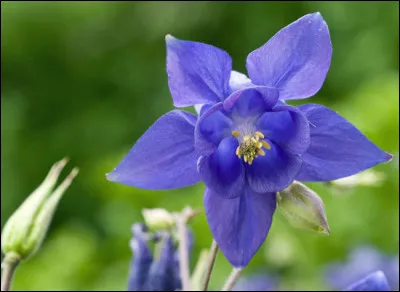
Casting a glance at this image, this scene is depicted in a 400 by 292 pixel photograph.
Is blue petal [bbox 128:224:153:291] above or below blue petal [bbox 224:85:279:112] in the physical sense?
below

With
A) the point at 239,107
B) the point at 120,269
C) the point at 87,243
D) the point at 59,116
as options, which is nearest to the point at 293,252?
the point at 120,269

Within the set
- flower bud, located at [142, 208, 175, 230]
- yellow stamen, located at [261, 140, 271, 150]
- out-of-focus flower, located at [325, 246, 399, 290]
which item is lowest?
out-of-focus flower, located at [325, 246, 399, 290]

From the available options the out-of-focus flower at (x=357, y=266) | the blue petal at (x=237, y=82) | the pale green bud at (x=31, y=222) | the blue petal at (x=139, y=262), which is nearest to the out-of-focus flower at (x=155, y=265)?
the blue petal at (x=139, y=262)

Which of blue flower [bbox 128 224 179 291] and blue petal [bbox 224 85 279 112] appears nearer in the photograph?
blue petal [bbox 224 85 279 112]

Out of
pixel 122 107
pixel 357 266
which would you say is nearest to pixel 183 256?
pixel 357 266

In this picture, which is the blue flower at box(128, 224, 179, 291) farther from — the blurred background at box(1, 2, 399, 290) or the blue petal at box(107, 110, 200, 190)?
the blurred background at box(1, 2, 399, 290)

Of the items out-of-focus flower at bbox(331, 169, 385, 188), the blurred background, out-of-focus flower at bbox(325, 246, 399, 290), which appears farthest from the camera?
the blurred background

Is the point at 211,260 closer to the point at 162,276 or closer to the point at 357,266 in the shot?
the point at 162,276

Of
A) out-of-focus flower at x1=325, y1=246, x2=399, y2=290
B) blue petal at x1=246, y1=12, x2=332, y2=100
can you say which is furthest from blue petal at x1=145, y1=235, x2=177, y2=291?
out-of-focus flower at x1=325, y1=246, x2=399, y2=290

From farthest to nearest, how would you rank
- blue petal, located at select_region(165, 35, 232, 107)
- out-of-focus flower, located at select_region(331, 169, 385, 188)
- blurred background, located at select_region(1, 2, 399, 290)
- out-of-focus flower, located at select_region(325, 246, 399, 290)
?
1. blurred background, located at select_region(1, 2, 399, 290)
2. out-of-focus flower, located at select_region(325, 246, 399, 290)
3. out-of-focus flower, located at select_region(331, 169, 385, 188)
4. blue petal, located at select_region(165, 35, 232, 107)
